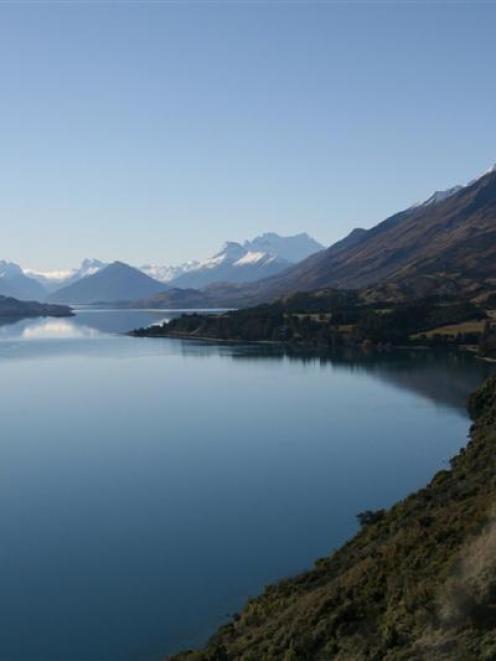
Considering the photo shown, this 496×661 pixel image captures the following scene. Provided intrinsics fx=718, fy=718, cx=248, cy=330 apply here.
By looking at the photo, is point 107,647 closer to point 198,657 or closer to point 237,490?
point 198,657

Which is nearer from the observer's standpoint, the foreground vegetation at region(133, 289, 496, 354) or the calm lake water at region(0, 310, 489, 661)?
the calm lake water at region(0, 310, 489, 661)

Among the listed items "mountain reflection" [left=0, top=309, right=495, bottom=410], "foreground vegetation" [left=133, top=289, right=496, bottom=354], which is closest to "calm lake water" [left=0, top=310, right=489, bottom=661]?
"mountain reflection" [left=0, top=309, right=495, bottom=410]

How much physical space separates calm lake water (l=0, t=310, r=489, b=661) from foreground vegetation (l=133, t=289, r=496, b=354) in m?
36.5

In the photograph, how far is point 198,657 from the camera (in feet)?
69.6

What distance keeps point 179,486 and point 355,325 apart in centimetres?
11279

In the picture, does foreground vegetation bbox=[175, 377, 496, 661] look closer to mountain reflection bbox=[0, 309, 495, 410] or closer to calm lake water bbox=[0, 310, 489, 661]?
calm lake water bbox=[0, 310, 489, 661]

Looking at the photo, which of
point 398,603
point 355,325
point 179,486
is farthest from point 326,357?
point 398,603

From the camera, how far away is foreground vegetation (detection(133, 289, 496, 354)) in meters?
140

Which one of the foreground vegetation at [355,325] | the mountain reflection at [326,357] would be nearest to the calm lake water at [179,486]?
the mountain reflection at [326,357]

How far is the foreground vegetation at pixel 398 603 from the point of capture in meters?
15.0

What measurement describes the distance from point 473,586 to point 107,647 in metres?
16.0

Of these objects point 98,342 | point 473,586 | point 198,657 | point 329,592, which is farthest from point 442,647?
point 98,342

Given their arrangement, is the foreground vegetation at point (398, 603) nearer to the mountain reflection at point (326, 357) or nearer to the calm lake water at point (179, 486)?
the calm lake water at point (179, 486)

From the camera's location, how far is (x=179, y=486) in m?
45.9
